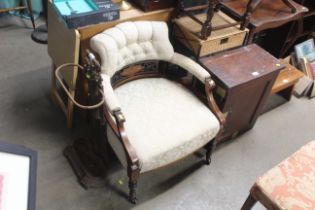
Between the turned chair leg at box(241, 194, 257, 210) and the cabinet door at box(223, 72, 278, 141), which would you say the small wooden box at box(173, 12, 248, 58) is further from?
the turned chair leg at box(241, 194, 257, 210)

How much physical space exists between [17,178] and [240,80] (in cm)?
131

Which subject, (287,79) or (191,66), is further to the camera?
(287,79)

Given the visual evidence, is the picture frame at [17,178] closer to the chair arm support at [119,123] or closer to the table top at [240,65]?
the chair arm support at [119,123]

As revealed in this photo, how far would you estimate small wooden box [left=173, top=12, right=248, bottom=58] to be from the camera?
183 cm

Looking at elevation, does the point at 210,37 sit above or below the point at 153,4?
below

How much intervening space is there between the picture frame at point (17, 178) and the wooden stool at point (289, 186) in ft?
3.31

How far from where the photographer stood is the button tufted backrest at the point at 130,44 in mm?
1579

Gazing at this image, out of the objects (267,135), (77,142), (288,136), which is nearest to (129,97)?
(77,142)

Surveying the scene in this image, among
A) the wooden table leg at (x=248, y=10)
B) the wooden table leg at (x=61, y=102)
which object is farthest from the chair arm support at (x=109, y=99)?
the wooden table leg at (x=248, y=10)

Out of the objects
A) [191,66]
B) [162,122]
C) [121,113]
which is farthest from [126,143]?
[191,66]

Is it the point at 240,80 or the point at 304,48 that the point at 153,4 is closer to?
the point at 240,80

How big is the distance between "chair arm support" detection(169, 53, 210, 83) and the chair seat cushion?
0.43 ft

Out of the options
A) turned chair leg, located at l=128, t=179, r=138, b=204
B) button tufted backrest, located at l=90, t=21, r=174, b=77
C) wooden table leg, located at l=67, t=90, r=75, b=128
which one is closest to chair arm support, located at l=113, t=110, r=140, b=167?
turned chair leg, located at l=128, t=179, r=138, b=204

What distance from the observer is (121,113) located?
1.47 meters
